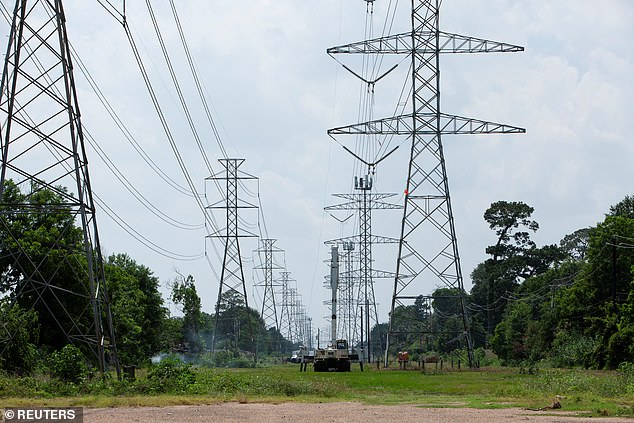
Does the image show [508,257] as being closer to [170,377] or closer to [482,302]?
[482,302]

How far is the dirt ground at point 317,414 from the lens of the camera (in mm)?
21062

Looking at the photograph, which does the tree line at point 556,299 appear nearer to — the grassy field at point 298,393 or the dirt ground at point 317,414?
the grassy field at point 298,393

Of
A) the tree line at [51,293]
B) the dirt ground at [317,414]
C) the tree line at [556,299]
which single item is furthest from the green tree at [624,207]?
the dirt ground at [317,414]

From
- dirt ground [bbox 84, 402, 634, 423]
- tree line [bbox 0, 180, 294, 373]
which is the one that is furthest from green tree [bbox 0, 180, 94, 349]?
dirt ground [bbox 84, 402, 634, 423]

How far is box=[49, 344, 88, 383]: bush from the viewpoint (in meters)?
29.8

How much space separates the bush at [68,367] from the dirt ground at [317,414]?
566cm

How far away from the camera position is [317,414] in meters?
22.9

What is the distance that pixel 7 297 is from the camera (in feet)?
147

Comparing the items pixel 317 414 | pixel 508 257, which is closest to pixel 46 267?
pixel 317 414

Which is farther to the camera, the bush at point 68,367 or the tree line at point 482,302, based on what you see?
the tree line at point 482,302

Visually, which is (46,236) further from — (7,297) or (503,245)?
(503,245)

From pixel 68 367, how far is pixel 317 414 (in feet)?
34.4

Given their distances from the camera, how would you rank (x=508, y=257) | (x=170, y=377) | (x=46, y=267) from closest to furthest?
(x=170, y=377) → (x=46, y=267) → (x=508, y=257)

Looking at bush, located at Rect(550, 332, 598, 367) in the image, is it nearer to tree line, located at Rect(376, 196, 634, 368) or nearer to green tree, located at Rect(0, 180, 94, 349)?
tree line, located at Rect(376, 196, 634, 368)
